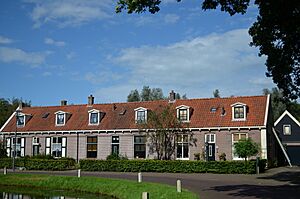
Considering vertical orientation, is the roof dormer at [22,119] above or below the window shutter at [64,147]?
above

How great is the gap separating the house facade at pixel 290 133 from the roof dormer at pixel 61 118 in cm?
2709

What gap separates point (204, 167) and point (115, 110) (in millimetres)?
16285

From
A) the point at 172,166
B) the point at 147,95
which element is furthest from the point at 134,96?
the point at 172,166

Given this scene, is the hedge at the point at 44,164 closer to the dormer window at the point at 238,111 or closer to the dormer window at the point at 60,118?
the dormer window at the point at 60,118

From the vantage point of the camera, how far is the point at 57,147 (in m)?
45.5

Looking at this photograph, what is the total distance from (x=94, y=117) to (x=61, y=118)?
461cm

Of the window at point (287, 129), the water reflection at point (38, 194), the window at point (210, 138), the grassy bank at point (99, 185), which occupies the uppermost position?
the window at point (287, 129)

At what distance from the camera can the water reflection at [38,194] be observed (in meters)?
23.6

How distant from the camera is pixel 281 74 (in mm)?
20750

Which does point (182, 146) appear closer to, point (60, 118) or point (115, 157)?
point (115, 157)

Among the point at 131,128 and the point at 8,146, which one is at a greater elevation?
the point at 131,128

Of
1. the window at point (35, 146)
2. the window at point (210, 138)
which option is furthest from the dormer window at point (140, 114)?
the window at point (35, 146)

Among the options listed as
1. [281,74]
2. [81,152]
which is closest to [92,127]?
[81,152]

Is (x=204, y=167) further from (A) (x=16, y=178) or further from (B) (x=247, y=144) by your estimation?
(A) (x=16, y=178)
